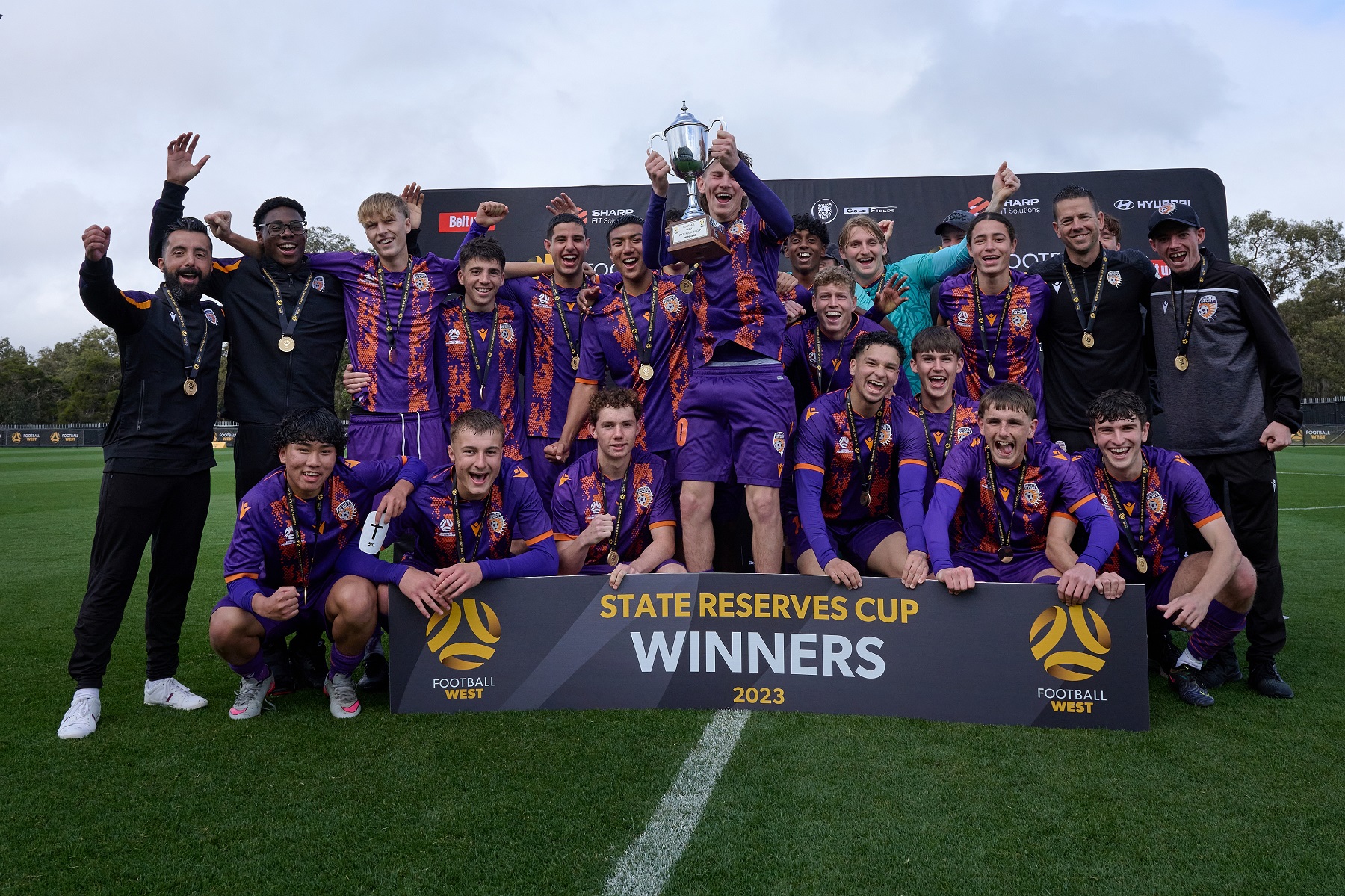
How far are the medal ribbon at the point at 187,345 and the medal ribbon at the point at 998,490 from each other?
359 cm

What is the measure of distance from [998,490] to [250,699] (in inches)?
131

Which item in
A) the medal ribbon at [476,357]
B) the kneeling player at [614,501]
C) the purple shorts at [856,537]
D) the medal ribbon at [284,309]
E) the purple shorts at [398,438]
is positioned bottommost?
the purple shorts at [856,537]

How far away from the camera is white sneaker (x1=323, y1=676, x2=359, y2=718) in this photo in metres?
3.61

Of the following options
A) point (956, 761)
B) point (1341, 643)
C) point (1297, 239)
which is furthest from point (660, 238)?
point (1297, 239)

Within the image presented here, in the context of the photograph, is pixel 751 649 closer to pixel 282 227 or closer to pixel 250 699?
pixel 250 699

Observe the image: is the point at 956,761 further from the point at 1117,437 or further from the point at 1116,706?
the point at 1117,437

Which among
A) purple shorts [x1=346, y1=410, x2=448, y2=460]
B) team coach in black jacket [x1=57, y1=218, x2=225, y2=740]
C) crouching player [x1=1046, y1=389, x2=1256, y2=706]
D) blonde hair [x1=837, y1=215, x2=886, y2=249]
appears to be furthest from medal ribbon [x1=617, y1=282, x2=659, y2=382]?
crouching player [x1=1046, y1=389, x2=1256, y2=706]

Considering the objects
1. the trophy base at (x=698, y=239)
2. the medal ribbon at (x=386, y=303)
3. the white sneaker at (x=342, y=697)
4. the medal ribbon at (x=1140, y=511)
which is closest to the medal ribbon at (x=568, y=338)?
the medal ribbon at (x=386, y=303)

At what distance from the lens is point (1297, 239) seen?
1607 inches

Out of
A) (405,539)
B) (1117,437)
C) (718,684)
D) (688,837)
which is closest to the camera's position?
(688,837)

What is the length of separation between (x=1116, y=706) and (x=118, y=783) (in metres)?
3.54

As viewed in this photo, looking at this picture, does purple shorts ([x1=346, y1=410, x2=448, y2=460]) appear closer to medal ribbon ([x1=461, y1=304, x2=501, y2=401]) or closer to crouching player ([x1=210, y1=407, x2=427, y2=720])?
medal ribbon ([x1=461, y1=304, x2=501, y2=401])

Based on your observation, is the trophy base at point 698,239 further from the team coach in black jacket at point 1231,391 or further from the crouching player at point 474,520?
the team coach in black jacket at point 1231,391

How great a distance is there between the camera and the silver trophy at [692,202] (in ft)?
12.6
